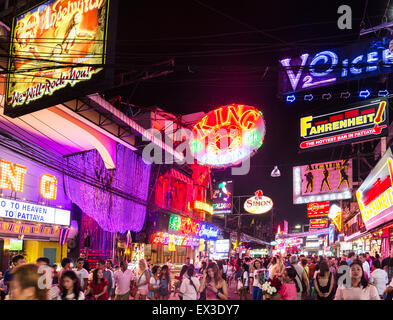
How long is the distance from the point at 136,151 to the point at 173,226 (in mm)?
6867

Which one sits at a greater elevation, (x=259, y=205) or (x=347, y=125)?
(x=347, y=125)

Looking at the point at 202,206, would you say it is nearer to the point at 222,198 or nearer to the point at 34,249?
the point at 222,198

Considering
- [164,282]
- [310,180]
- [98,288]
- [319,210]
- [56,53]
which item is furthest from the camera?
[319,210]

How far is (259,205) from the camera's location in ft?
123

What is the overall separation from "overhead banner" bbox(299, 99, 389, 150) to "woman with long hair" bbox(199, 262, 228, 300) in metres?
10.9

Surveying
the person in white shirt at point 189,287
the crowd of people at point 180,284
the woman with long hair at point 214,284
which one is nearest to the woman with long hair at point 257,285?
the crowd of people at point 180,284

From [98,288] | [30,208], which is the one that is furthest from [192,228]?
[98,288]

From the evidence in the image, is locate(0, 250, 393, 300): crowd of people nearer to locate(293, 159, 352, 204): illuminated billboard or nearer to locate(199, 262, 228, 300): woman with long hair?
locate(199, 262, 228, 300): woman with long hair

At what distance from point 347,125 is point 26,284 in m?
15.6

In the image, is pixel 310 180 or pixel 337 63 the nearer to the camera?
pixel 337 63

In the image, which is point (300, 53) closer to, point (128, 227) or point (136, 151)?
point (136, 151)

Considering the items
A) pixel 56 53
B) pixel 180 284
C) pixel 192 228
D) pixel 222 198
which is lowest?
pixel 180 284

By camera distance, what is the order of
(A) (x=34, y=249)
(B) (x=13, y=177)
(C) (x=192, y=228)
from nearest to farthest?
(B) (x=13, y=177) → (A) (x=34, y=249) → (C) (x=192, y=228)

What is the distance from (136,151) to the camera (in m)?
22.8
